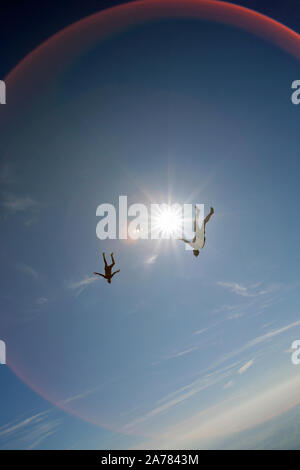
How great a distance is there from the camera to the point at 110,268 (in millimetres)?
22984
